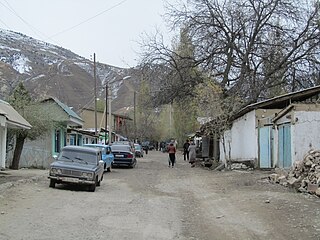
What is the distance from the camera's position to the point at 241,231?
10.4 meters

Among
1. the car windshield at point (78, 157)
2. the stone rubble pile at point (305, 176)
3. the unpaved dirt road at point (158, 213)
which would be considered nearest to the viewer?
the unpaved dirt road at point (158, 213)

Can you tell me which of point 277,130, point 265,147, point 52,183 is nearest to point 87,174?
point 52,183

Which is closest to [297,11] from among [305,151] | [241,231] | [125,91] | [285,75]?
[285,75]

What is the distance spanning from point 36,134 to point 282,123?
48.6 ft

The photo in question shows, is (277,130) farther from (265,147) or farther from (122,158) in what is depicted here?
(122,158)

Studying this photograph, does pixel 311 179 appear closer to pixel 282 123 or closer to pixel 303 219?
pixel 303 219

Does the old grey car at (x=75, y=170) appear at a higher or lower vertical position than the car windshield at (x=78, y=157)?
lower

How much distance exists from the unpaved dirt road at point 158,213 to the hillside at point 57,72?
64.6 meters

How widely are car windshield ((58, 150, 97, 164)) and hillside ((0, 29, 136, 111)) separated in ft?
201

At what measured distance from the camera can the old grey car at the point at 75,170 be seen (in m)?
17.9

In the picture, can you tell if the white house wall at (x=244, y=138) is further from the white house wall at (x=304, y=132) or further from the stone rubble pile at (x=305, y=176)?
the stone rubble pile at (x=305, y=176)

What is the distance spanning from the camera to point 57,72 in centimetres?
12975

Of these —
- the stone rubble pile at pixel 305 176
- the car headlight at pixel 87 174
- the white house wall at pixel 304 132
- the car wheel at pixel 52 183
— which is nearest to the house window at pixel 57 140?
the car wheel at pixel 52 183

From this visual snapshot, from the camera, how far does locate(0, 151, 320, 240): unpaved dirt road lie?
1000 cm
